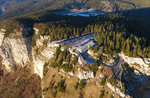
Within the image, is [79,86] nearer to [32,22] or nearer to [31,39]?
[31,39]

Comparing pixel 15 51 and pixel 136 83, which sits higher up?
pixel 15 51

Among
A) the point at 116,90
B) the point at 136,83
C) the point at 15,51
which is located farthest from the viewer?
the point at 15,51

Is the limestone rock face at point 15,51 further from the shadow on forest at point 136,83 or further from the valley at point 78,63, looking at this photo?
the shadow on forest at point 136,83

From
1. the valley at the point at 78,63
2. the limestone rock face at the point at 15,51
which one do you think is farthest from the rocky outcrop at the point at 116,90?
the limestone rock face at the point at 15,51

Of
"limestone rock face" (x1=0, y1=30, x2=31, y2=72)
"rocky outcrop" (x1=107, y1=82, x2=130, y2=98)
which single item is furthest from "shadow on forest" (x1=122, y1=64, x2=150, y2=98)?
"limestone rock face" (x1=0, y1=30, x2=31, y2=72)

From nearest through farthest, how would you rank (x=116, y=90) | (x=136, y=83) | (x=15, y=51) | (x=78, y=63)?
(x=116, y=90) → (x=136, y=83) → (x=78, y=63) → (x=15, y=51)

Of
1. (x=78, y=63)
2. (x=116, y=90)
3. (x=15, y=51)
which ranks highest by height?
(x=78, y=63)

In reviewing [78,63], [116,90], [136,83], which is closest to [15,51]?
[78,63]

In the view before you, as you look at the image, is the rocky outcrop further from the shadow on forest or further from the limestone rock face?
the limestone rock face

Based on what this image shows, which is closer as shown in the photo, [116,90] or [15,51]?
[116,90]

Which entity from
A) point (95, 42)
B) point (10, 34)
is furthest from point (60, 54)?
point (10, 34)

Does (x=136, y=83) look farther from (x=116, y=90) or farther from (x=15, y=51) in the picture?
(x=15, y=51)
